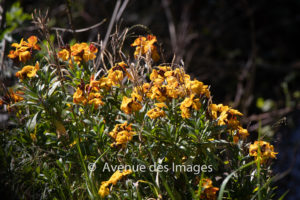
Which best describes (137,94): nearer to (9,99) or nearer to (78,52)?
(78,52)

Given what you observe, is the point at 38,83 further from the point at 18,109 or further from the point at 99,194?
the point at 99,194

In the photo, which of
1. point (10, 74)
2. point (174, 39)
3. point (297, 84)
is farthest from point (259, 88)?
point (10, 74)

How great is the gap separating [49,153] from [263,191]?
3.35 ft

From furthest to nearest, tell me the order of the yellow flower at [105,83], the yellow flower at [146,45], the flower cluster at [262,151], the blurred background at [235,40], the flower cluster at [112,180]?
1. the blurred background at [235,40]
2. the yellow flower at [146,45]
3. the yellow flower at [105,83]
4. the flower cluster at [262,151]
5. the flower cluster at [112,180]

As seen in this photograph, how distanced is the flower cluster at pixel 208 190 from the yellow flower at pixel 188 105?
0.29 meters

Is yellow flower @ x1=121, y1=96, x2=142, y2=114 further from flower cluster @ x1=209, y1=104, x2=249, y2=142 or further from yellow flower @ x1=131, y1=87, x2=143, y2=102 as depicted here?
flower cluster @ x1=209, y1=104, x2=249, y2=142

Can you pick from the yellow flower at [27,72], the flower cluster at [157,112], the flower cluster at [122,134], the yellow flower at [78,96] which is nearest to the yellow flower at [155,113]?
the flower cluster at [157,112]

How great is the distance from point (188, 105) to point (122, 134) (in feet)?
0.98

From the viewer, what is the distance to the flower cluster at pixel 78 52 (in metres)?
1.83

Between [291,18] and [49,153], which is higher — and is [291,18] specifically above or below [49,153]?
above

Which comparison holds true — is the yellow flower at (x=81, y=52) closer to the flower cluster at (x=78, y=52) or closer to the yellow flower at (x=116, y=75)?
the flower cluster at (x=78, y=52)

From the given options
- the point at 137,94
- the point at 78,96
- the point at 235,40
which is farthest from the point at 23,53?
the point at 235,40

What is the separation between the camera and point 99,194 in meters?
1.61

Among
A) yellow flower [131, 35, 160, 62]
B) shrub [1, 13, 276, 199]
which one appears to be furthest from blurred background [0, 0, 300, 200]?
shrub [1, 13, 276, 199]
